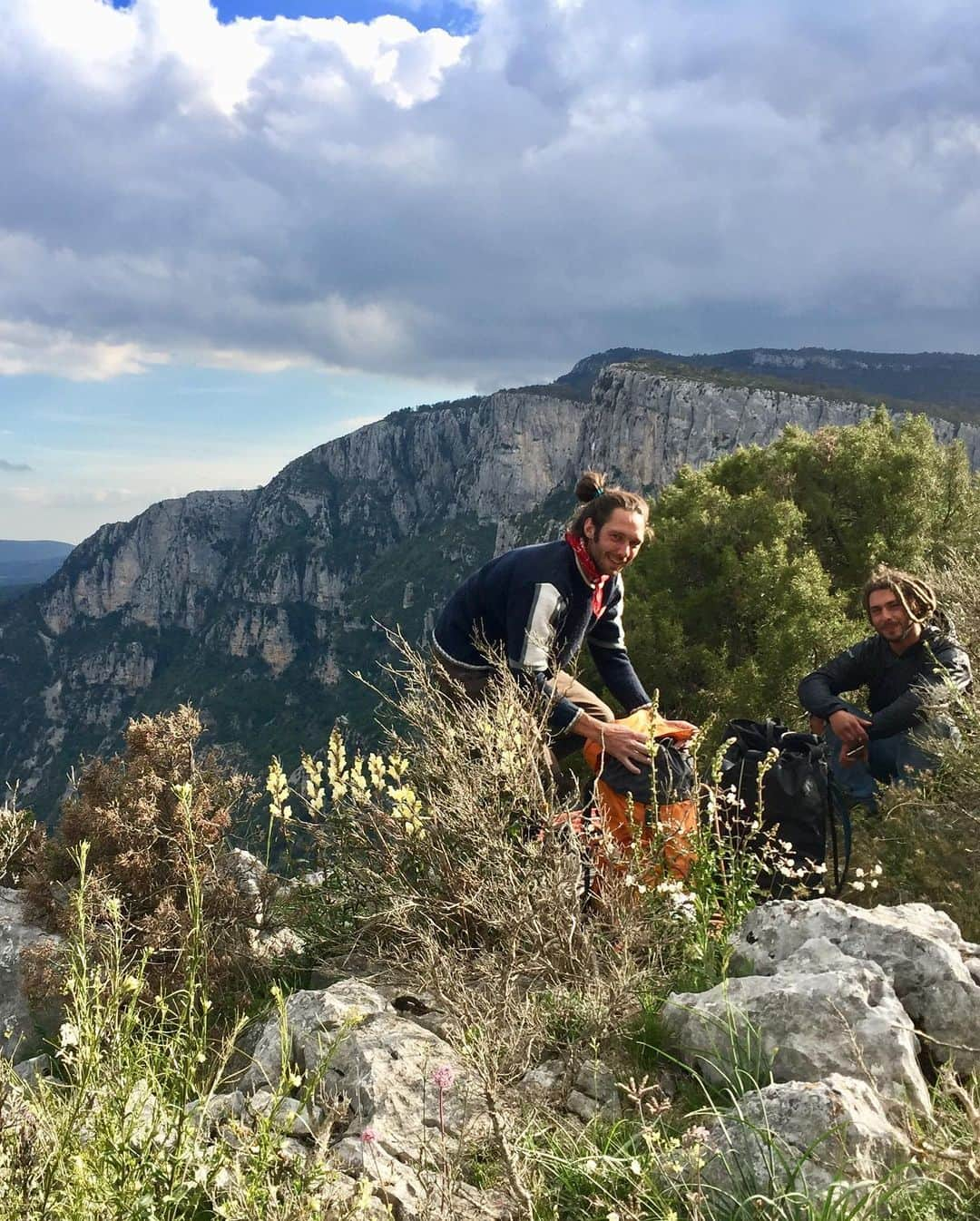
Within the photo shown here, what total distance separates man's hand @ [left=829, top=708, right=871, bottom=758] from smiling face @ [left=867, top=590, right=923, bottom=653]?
0.61 meters

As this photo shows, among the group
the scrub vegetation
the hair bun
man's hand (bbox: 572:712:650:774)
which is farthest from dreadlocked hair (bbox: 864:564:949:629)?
man's hand (bbox: 572:712:650:774)

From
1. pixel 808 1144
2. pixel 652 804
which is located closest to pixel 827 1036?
pixel 808 1144

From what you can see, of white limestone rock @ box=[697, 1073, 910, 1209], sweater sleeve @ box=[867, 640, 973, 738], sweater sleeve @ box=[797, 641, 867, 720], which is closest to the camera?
white limestone rock @ box=[697, 1073, 910, 1209]

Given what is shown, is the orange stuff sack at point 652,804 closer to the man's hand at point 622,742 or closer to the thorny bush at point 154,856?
the man's hand at point 622,742

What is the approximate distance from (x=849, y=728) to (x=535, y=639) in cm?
255

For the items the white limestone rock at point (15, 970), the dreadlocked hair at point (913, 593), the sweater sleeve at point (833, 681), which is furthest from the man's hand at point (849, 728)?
the white limestone rock at point (15, 970)

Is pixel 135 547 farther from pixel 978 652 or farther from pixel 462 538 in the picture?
pixel 978 652

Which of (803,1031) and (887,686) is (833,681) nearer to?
(887,686)

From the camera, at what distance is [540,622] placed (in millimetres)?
3850

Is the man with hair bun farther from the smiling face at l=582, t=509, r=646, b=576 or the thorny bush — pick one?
the thorny bush

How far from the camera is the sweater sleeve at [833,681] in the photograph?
17.4 feet

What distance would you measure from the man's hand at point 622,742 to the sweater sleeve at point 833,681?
233 centimetres

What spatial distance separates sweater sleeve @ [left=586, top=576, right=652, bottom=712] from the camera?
4520 millimetres

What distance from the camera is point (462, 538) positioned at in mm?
152750
